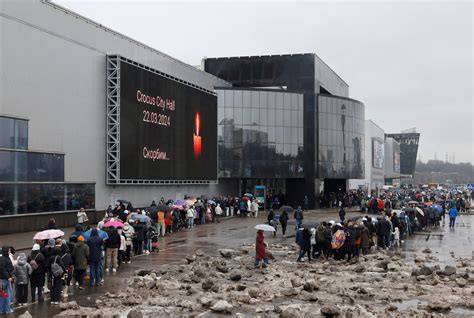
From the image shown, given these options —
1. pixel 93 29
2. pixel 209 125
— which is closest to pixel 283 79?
pixel 209 125

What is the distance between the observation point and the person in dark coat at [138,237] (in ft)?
72.9

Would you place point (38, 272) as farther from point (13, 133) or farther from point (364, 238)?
point (13, 133)

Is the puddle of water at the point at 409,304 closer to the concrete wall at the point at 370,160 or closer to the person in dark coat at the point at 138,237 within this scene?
the person in dark coat at the point at 138,237

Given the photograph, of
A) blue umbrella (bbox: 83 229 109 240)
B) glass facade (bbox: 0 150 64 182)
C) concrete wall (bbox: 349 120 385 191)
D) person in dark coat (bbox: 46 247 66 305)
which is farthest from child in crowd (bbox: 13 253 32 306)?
concrete wall (bbox: 349 120 385 191)

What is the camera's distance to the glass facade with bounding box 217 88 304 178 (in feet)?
193

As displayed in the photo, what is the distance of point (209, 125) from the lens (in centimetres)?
A: 5150

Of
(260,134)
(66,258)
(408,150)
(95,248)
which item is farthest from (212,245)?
(408,150)

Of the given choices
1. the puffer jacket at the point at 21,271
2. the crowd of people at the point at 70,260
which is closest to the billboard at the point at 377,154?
the crowd of people at the point at 70,260

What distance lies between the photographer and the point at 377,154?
124 metres

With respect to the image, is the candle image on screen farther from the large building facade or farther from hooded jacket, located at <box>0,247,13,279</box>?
hooded jacket, located at <box>0,247,13,279</box>

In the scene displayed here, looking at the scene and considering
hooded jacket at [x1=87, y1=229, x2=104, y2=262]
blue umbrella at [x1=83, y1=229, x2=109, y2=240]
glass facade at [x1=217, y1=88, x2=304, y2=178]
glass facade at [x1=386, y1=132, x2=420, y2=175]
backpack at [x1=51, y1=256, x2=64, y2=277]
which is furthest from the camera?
glass facade at [x1=386, y1=132, x2=420, y2=175]

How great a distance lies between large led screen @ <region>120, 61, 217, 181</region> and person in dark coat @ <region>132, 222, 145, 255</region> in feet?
47.6

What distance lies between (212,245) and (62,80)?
1405 centimetres

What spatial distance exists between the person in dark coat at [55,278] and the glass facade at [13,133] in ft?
49.3
